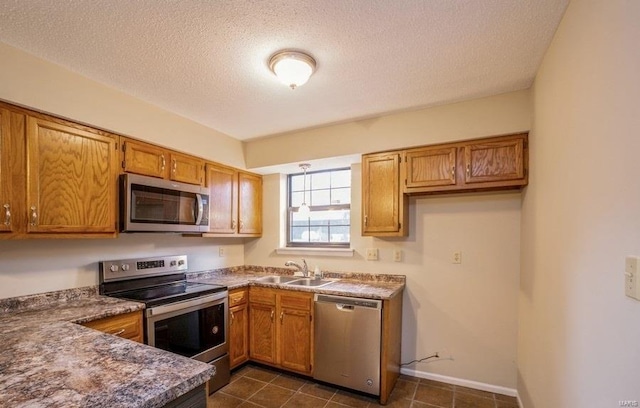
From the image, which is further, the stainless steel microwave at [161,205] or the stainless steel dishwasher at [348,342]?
the stainless steel dishwasher at [348,342]

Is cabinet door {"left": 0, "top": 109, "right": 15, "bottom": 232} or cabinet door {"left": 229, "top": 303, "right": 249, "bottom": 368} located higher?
cabinet door {"left": 0, "top": 109, "right": 15, "bottom": 232}

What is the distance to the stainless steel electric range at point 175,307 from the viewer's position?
7.27ft

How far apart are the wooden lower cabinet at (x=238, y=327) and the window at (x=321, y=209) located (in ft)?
3.27

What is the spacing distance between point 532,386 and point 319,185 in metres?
2.66

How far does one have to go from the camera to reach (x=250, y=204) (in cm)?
364

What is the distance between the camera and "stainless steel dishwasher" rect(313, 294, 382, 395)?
238 cm

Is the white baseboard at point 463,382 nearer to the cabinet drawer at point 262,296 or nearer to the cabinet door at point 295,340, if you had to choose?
the cabinet door at point 295,340

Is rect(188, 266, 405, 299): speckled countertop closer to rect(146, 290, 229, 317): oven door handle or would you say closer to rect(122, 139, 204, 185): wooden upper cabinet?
rect(146, 290, 229, 317): oven door handle

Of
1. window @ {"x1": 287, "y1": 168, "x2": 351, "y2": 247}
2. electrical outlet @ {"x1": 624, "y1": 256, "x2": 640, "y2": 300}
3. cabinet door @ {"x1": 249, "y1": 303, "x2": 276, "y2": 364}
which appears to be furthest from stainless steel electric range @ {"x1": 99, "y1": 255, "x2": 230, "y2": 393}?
electrical outlet @ {"x1": 624, "y1": 256, "x2": 640, "y2": 300}

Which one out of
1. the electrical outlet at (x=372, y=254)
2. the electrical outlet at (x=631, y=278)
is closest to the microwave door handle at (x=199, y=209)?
the electrical outlet at (x=372, y=254)

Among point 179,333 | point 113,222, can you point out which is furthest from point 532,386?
point 113,222

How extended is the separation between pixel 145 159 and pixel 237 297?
1.51 meters

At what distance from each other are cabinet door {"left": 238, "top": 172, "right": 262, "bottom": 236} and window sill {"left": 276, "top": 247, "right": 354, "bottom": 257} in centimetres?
42

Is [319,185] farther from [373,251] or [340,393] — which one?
[340,393]
